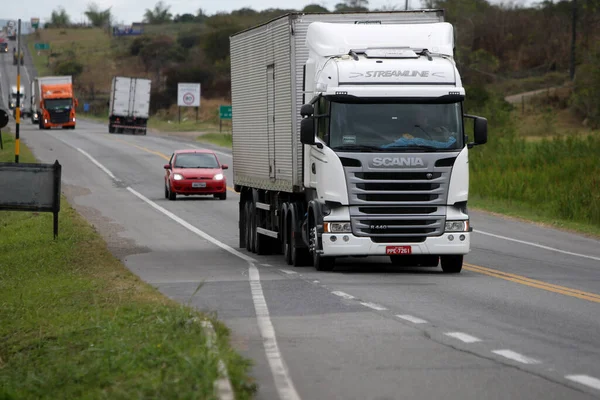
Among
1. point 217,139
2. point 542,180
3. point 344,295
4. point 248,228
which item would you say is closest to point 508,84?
point 217,139

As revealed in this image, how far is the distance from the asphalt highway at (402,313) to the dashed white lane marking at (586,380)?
0.6 inches

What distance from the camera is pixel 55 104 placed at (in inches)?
3595

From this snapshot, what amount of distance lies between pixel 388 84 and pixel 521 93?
256 feet

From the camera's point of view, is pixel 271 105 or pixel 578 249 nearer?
pixel 271 105

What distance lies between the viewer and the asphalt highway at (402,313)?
919 centimetres

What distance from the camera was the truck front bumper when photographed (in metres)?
17.7

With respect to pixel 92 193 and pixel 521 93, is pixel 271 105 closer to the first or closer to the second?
pixel 92 193

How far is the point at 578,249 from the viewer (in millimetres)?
24469

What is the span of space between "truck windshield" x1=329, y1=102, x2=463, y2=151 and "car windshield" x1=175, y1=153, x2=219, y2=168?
75.2 feet

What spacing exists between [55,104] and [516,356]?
276ft

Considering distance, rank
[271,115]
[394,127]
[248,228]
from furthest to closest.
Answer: [248,228] → [271,115] → [394,127]

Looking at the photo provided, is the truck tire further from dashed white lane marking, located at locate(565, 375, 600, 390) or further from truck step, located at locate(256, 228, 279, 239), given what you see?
dashed white lane marking, located at locate(565, 375, 600, 390)

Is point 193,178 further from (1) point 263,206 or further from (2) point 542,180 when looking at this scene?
(1) point 263,206

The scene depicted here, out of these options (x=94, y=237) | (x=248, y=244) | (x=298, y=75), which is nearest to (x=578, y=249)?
(x=248, y=244)
